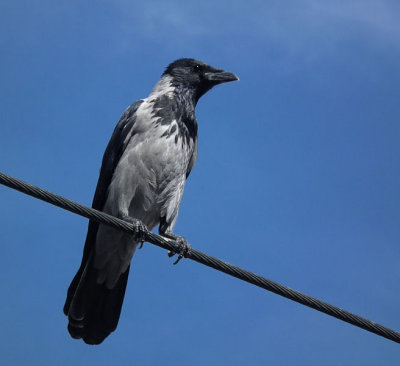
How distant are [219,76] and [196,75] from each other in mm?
297

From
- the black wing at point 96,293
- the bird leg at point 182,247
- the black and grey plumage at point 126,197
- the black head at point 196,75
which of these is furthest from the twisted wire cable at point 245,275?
the black head at point 196,75

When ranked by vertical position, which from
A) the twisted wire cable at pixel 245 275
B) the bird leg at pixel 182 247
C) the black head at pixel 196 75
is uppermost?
the black head at pixel 196 75

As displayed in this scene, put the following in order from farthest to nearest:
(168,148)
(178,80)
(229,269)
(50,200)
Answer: (178,80) → (168,148) → (229,269) → (50,200)

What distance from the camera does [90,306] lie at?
22.0ft

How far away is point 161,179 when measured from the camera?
6.59 meters

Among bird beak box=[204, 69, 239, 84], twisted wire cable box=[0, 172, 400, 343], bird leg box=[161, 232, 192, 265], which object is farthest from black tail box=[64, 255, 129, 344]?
bird beak box=[204, 69, 239, 84]

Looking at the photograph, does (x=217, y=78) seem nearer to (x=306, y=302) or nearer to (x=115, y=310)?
(x=115, y=310)

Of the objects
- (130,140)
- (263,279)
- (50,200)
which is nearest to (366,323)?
(263,279)

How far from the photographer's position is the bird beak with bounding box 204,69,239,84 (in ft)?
25.7

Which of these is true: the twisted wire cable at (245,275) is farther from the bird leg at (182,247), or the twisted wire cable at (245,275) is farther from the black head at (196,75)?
the black head at (196,75)

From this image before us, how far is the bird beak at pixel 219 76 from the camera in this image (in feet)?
25.7

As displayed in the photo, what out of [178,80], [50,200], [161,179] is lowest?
[50,200]

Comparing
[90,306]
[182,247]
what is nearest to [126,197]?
[182,247]

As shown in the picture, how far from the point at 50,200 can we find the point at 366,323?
2.24m
